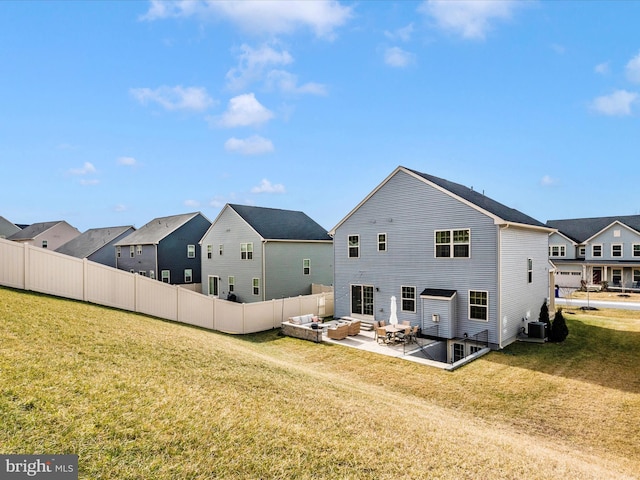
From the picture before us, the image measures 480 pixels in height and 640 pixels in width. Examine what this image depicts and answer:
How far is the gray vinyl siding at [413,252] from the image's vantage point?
49.8 ft

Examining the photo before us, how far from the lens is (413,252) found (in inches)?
681

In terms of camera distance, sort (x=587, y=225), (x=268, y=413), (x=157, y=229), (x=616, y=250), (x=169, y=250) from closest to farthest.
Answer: (x=268, y=413)
(x=169, y=250)
(x=157, y=229)
(x=616, y=250)
(x=587, y=225)

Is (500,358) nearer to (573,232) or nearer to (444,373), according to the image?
(444,373)

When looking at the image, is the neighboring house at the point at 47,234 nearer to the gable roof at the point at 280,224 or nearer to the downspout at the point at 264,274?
the gable roof at the point at 280,224

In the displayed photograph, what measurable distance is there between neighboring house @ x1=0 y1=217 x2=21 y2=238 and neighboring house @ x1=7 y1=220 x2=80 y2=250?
138 cm

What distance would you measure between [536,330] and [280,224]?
19.0 meters

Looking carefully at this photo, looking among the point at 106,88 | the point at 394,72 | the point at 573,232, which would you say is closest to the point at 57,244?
the point at 106,88

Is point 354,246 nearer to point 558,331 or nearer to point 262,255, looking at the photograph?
point 262,255

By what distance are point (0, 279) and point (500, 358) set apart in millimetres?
18831

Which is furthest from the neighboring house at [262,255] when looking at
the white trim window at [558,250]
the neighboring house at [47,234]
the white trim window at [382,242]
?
the neighboring house at [47,234]

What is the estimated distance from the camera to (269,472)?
13.9ft

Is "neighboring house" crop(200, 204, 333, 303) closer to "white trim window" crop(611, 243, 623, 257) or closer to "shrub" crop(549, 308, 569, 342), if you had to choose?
"shrub" crop(549, 308, 569, 342)

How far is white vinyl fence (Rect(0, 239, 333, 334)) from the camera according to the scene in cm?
1249

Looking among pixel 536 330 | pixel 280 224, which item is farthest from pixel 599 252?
pixel 280 224
